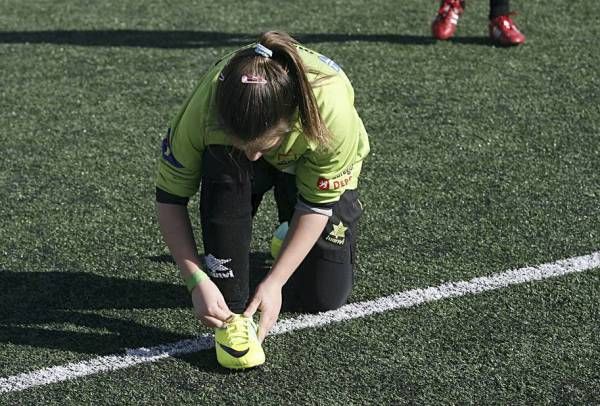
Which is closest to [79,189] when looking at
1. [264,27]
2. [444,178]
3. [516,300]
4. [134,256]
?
[134,256]

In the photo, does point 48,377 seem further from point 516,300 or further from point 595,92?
point 595,92

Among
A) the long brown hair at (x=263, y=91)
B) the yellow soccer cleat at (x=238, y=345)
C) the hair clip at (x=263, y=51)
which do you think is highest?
the hair clip at (x=263, y=51)

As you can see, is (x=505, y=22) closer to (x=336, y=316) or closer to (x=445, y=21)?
(x=445, y=21)

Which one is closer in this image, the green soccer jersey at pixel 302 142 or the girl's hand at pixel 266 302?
the green soccer jersey at pixel 302 142

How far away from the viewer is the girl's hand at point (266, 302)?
3.20 meters

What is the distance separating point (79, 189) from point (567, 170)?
6.70 ft

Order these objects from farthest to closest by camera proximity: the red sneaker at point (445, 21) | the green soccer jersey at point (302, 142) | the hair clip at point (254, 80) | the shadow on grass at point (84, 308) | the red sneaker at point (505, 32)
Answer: the red sneaker at point (445, 21), the red sneaker at point (505, 32), the shadow on grass at point (84, 308), the green soccer jersey at point (302, 142), the hair clip at point (254, 80)

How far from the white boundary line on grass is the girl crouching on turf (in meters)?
0.19

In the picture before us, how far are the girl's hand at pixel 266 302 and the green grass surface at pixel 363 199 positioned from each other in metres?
0.16

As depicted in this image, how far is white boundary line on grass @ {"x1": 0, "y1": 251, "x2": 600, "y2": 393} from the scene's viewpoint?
3.25m

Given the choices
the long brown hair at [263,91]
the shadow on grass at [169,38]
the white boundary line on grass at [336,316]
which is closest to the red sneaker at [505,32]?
the shadow on grass at [169,38]

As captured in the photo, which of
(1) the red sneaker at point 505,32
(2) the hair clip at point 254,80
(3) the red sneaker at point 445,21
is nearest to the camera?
(2) the hair clip at point 254,80

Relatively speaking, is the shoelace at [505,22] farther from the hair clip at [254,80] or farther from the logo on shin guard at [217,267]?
the hair clip at [254,80]

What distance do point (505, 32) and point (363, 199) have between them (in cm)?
218
